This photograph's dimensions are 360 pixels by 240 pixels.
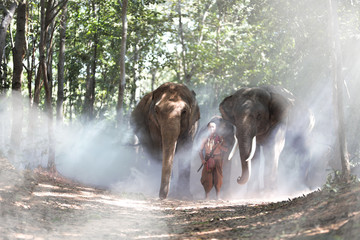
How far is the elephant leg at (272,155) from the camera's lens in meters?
10.8

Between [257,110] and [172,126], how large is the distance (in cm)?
286

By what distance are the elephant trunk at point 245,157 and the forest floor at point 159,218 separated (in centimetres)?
200

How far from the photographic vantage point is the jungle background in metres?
9.75

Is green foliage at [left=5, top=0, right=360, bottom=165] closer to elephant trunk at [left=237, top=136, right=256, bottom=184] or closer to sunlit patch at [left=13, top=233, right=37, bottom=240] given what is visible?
elephant trunk at [left=237, top=136, right=256, bottom=184]

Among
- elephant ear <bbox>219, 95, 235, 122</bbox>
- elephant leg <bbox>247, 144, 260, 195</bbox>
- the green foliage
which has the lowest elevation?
elephant leg <bbox>247, 144, 260, 195</bbox>

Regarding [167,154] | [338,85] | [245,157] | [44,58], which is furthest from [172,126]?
[44,58]

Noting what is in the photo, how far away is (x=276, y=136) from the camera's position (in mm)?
11586

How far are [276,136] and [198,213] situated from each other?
495 cm

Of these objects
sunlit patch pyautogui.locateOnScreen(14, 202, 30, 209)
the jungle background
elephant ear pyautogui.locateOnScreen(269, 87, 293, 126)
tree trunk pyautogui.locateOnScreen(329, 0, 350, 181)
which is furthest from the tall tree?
tree trunk pyautogui.locateOnScreen(329, 0, 350, 181)

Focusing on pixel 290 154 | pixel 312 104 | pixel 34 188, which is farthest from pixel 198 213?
pixel 312 104

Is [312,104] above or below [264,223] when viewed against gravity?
above

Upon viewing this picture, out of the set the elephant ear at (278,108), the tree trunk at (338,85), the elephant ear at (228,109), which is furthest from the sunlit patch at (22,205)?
the elephant ear at (278,108)

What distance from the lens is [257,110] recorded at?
450 inches

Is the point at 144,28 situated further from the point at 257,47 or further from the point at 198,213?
the point at 198,213
